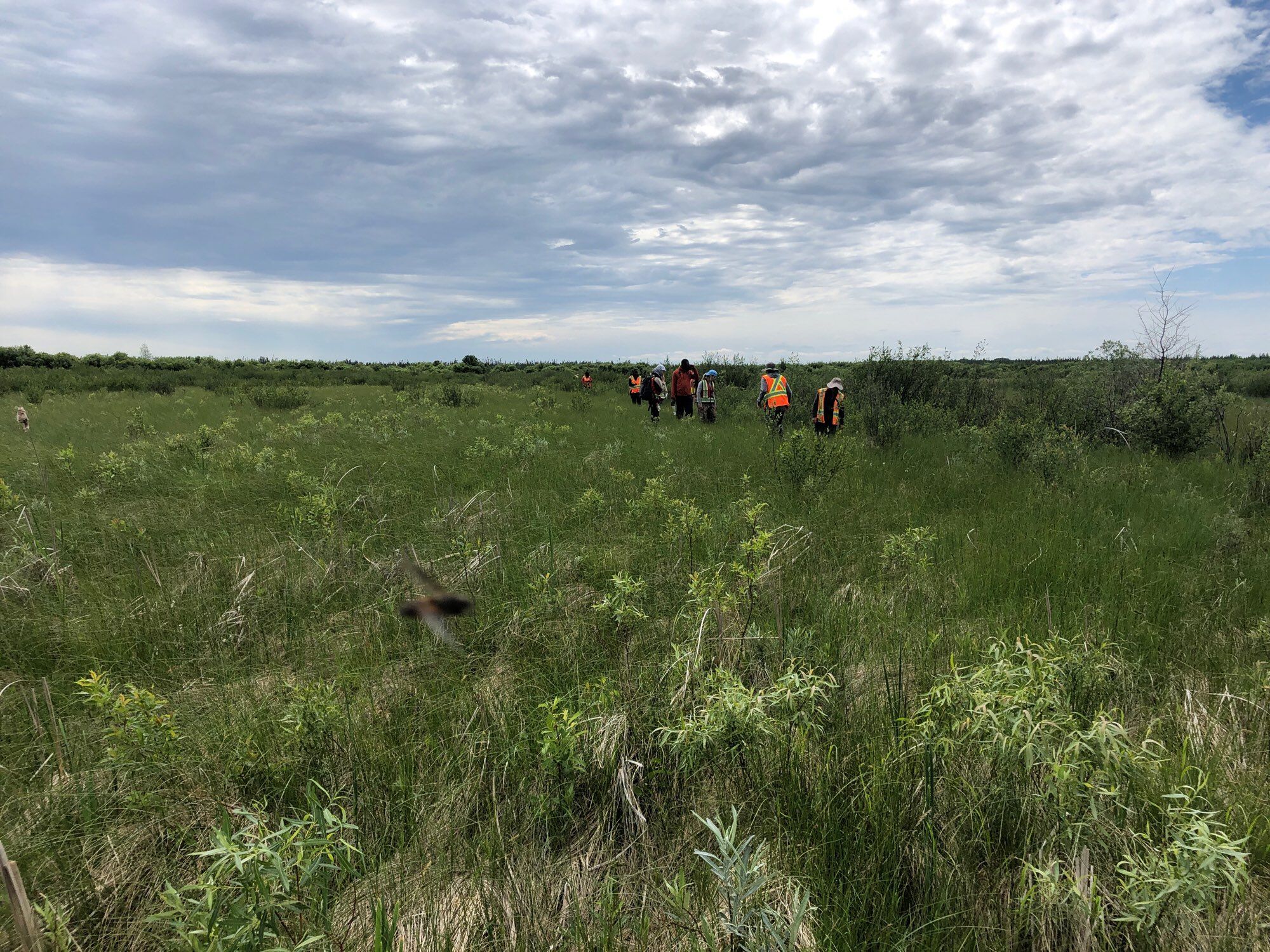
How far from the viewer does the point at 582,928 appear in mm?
1810

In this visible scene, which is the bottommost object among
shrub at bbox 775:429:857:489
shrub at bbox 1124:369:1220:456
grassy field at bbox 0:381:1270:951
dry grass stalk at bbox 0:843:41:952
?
grassy field at bbox 0:381:1270:951

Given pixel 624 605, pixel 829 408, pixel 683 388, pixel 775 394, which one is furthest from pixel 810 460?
pixel 683 388

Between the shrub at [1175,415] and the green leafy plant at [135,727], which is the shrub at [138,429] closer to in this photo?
the green leafy plant at [135,727]

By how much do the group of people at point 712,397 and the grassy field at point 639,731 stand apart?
5290 millimetres

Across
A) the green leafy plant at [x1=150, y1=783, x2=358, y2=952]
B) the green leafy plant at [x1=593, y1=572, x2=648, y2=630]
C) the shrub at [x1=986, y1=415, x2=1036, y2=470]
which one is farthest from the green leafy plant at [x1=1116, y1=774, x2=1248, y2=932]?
the shrub at [x1=986, y1=415, x2=1036, y2=470]

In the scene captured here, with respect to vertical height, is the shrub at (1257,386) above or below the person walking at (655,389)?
above

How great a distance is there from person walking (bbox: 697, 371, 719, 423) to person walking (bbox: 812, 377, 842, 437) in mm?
5345

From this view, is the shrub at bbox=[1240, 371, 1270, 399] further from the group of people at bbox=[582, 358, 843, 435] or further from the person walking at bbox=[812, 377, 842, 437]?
the person walking at bbox=[812, 377, 842, 437]

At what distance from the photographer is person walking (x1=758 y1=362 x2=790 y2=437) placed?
13219 millimetres

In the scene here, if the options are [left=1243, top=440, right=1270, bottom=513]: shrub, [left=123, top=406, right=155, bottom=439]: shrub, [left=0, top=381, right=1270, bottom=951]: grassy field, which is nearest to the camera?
[left=0, top=381, right=1270, bottom=951]: grassy field

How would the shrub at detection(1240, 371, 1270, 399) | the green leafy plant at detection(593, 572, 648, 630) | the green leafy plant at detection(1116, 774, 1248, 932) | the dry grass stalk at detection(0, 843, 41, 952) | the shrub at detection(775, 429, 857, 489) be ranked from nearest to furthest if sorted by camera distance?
the dry grass stalk at detection(0, 843, 41, 952) < the green leafy plant at detection(1116, 774, 1248, 932) < the green leafy plant at detection(593, 572, 648, 630) < the shrub at detection(775, 429, 857, 489) < the shrub at detection(1240, 371, 1270, 399)

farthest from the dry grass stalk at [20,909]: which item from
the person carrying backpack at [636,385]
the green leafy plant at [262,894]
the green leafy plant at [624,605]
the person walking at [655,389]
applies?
the person carrying backpack at [636,385]

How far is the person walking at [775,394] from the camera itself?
13.2 metres

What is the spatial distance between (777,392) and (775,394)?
0.08 meters
